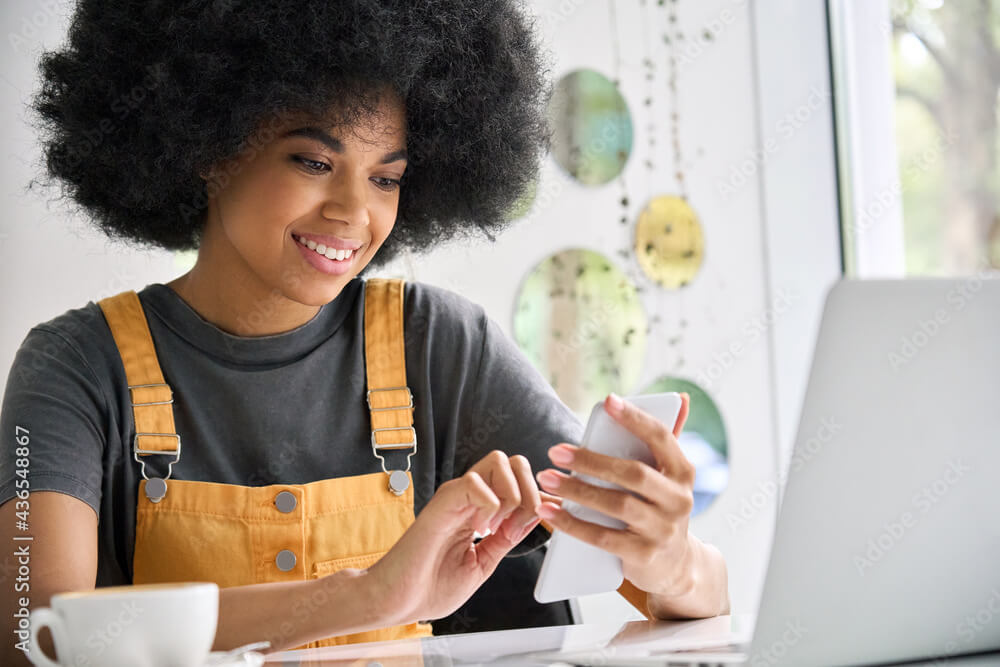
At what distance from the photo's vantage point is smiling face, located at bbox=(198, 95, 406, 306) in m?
1.30

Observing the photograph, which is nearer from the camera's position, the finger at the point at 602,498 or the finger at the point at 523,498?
the finger at the point at 602,498

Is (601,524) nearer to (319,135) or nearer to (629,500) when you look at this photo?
(629,500)

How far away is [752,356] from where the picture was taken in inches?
124

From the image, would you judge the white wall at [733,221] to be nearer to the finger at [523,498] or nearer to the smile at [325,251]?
the smile at [325,251]

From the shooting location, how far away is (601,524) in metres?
0.96

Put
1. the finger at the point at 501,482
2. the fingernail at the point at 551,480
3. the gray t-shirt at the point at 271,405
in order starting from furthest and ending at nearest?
the gray t-shirt at the point at 271,405 < the finger at the point at 501,482 < the fingernail at the point at 551,480

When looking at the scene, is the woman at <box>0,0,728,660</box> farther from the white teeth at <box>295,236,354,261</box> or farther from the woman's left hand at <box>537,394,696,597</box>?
the woman's left hand at <box>537,394,696,597</box>

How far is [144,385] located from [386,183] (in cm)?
43

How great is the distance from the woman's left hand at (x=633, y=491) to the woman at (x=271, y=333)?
11cm

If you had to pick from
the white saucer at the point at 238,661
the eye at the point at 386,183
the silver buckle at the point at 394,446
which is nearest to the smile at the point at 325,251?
the eye at the point at 386,183

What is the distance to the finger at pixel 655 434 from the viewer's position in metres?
0.87

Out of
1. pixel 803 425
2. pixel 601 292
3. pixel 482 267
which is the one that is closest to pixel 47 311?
pixel 482 267

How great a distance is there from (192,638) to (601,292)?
2269 millimetres

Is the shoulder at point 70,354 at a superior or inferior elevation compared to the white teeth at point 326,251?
inferior
